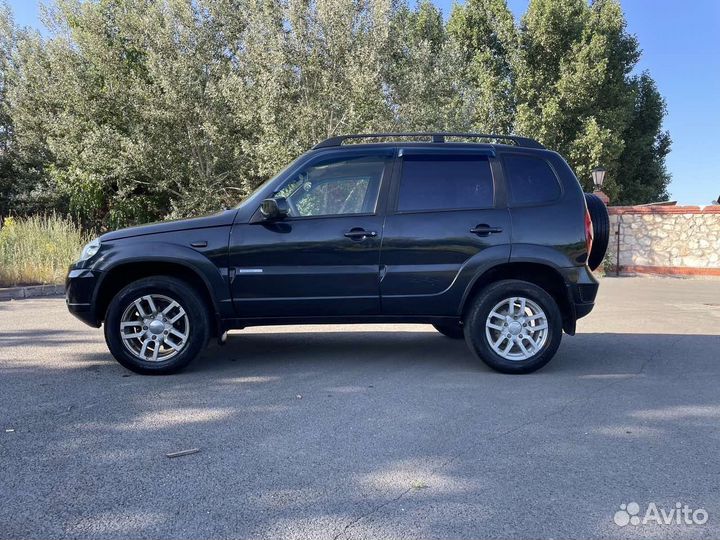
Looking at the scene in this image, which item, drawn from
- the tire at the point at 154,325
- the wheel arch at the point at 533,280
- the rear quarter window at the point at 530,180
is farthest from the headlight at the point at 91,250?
the rear quarter window at the point at 530,180

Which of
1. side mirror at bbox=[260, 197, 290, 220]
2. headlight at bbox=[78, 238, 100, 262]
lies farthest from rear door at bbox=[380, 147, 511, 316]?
headlight at bbox=[78, 238, 100, 262]

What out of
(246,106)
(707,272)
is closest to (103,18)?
(246,106)

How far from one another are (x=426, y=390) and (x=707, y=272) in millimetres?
19504

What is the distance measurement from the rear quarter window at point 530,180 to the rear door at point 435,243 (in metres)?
0.15

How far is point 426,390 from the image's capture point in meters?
5.02

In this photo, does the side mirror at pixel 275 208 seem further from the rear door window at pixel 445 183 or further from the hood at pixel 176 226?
the rear door window at pixel 445 183

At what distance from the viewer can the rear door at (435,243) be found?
552cm

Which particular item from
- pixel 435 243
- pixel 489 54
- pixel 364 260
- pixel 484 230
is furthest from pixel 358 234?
pixel 489 54

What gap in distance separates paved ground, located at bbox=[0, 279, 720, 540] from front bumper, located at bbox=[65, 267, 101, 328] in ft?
1.79

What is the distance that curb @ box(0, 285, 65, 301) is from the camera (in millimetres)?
11617

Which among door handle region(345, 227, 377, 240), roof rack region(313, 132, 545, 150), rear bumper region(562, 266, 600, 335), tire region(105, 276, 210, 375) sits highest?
roof rack region(313, 132, 545, 150)

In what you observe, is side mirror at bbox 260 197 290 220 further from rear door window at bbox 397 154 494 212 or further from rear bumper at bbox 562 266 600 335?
rear bumper at bbox 562 266 600 335

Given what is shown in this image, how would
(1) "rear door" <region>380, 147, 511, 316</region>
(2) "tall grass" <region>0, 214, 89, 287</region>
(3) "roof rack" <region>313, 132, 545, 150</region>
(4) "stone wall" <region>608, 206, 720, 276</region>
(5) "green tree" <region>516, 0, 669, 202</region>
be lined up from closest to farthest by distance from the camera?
(1) "rear door" <region>380, 147, 511, 316</region> → (3) "roof rack" <region>313, 132, 545, 150</region> → (2) "tall grass" <region>0, 214, 89, 287</region> → (4) "stone wall" <region>608, 206, 720, 276</region> → (5) "green tree" <region>516, 0, 669, 202</region>

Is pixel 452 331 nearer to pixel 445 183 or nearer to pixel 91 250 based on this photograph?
pixel 445 183
